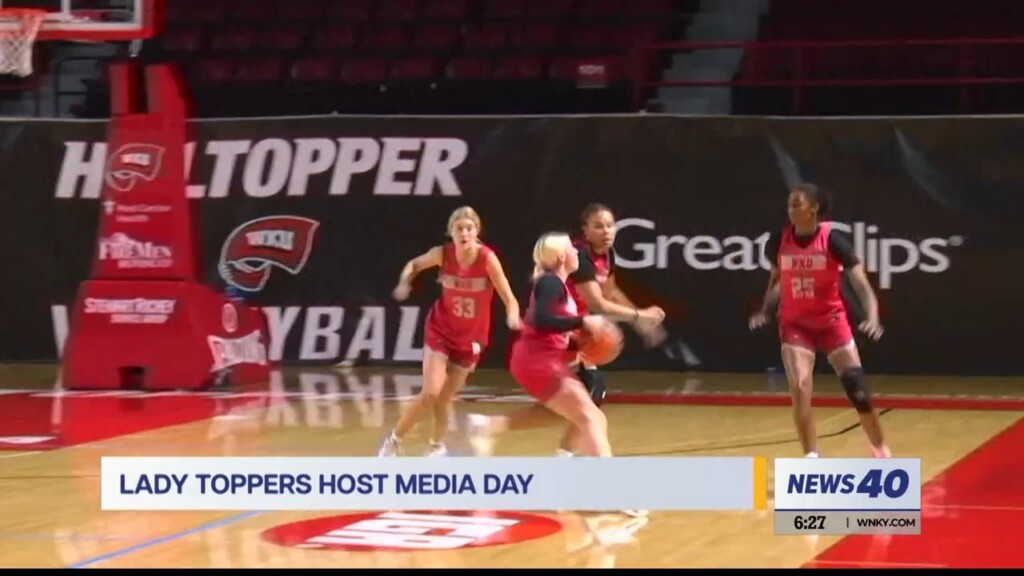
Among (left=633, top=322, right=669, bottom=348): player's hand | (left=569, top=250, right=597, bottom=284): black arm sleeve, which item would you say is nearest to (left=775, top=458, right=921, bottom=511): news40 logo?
(left=633, top=322, right=669, bottom=348): player's hand

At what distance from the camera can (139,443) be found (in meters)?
15.6

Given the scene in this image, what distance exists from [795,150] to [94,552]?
503 inches

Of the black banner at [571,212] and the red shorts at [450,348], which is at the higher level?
the black banner at [571,212]

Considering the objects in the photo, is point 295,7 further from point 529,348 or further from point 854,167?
point 529,348

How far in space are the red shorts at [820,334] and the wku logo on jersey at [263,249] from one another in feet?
34.4

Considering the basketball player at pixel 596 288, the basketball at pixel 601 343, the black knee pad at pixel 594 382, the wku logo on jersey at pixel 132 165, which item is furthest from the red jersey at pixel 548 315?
the wku logo on jersey at pixel 132 165

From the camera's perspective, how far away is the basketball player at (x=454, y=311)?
1398cm

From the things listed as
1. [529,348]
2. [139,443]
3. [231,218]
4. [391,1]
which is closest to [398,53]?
[391,1]

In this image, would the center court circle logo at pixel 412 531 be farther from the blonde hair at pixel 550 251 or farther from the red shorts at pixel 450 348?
the red shorts at pixel 450 348

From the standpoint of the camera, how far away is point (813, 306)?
1327 centimetres

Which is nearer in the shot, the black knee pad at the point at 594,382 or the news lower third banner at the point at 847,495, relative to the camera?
the news lower third banner at the point at 847,495

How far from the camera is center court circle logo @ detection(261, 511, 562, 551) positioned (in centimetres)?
1065

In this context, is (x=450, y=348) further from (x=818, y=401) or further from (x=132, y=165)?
(x=132, y=165)

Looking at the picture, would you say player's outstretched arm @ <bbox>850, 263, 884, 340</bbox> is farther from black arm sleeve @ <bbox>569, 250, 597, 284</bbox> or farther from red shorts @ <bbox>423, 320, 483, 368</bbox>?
red shorts @ <bbox>423, 320, 483, 368</bbox>
